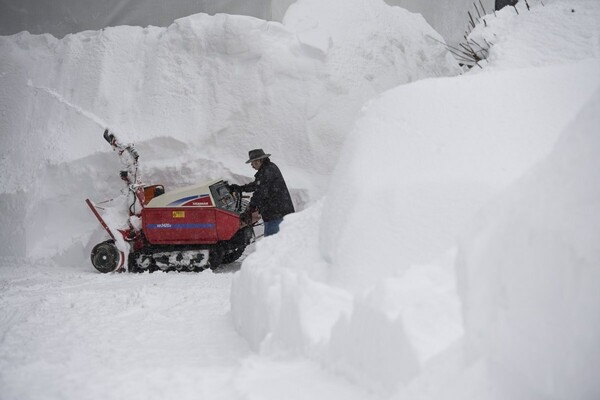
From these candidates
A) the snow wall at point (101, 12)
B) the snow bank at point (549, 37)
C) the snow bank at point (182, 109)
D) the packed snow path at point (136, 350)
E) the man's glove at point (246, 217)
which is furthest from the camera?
the snow wall at point (101, 12)

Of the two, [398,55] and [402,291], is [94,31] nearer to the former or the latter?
[398,55]

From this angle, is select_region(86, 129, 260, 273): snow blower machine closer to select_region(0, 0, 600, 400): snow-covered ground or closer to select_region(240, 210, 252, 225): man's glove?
select_region(240, 210, 252, 225): man's glove

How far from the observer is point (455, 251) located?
111 inches

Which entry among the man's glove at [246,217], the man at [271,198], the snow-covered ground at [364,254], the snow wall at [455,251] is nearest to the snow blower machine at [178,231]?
the man's glove at [246,217]

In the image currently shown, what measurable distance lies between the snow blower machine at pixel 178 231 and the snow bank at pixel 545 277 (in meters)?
5.85

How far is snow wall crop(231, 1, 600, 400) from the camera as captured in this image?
191cm

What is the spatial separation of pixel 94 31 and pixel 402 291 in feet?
30.4

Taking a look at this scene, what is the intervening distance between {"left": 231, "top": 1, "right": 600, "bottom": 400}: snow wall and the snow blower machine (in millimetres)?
3131

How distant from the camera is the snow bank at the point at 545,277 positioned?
1.81 m

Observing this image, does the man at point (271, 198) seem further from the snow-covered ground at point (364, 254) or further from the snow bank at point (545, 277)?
the snow bank at point (545, 277)

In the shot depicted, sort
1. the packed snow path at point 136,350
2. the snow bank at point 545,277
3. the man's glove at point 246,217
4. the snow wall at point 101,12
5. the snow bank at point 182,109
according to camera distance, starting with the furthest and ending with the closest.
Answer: the snow wall at point 101,12
the snow bank at point 182,109
the man's glove at point 246,217
the packed snow path at point 136,350
the snow bank at point 545,277

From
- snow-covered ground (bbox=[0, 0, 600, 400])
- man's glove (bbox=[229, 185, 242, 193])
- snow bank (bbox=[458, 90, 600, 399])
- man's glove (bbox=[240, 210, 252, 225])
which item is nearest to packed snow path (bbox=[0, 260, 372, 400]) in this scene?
snow-covered ground (bbox=[0, 0, 600, 400])

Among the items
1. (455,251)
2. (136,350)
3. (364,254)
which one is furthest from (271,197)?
(455,251)

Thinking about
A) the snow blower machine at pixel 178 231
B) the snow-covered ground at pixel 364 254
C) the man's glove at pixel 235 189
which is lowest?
the snow blower machine at pixel 178 231
